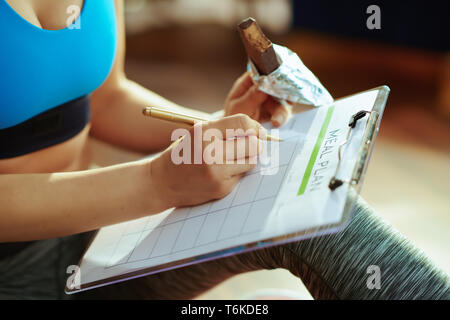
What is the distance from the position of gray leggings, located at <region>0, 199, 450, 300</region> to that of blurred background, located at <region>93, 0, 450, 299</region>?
1.02ft

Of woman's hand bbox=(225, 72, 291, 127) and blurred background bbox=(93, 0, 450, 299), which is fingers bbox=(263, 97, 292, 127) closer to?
woman's hand bbox=(225, 72, 291, 127)

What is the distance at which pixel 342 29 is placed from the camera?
6.83 feet

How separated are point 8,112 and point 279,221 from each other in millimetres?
317

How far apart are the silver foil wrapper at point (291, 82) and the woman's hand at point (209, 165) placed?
12cm

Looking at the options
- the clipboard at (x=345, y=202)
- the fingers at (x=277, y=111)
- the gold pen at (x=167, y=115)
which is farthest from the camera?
the fingers at (x=277, y=111)

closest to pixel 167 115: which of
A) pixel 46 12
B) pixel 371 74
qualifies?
pixel 46 12

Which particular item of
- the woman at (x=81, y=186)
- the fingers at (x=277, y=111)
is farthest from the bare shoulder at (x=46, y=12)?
the fingers at (x=277, y=111)

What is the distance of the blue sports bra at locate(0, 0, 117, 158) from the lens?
0.48 metres

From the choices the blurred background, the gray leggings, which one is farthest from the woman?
the blurred background

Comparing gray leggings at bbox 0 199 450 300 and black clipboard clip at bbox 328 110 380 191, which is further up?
black clipboard clip at bbox 328 110 380 191

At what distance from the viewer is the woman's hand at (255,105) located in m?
0.59

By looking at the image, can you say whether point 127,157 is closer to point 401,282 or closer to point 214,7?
point 401,282

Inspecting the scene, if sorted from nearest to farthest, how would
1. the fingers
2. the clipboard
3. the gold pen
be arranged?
1. the clipboard
2. the gold pen
3. the fingers

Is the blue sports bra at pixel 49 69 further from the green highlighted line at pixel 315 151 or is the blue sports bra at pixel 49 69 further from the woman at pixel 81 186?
the green highlighted line at pixel 315 151
